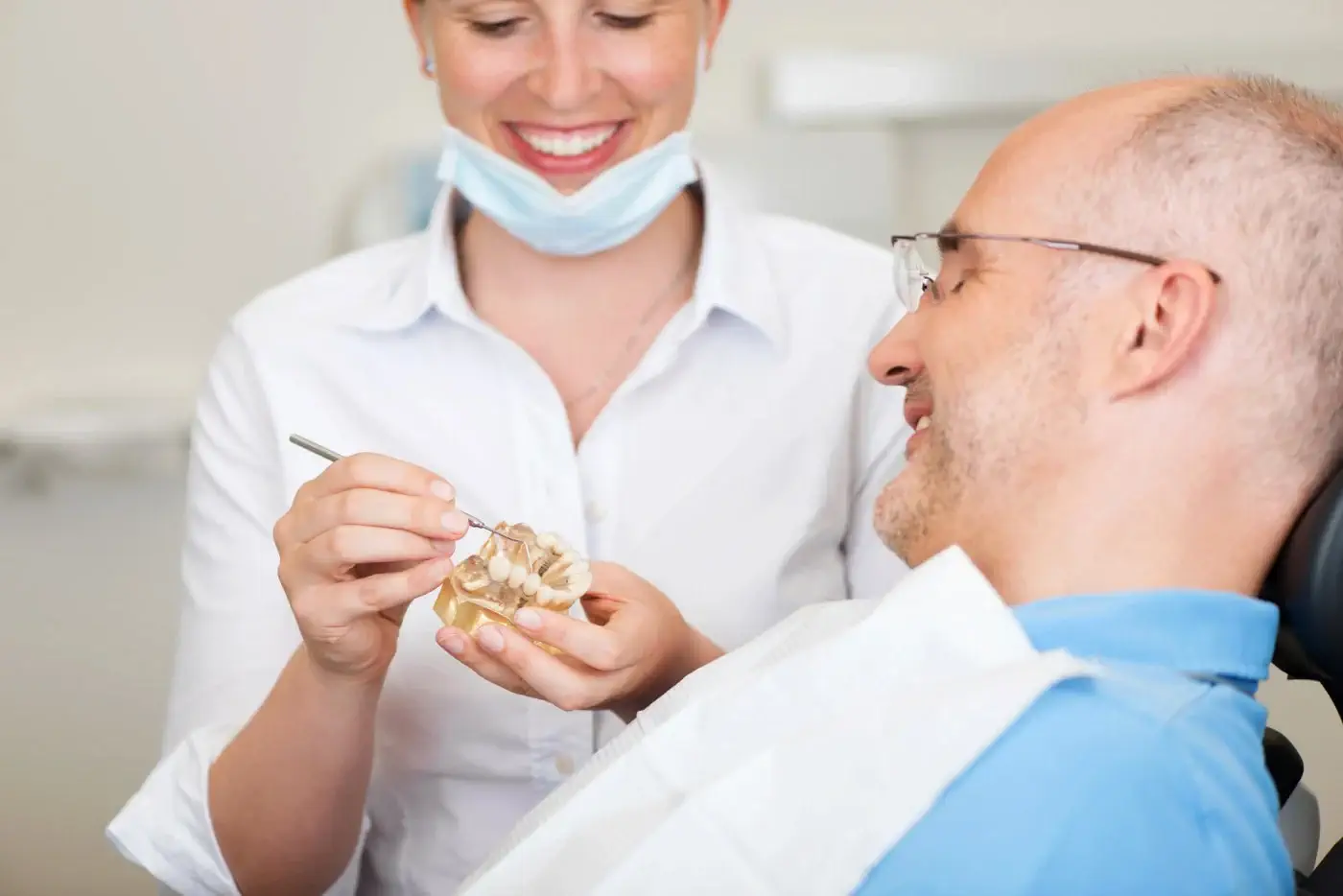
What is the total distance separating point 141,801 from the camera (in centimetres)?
123

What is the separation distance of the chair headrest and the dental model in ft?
1.72

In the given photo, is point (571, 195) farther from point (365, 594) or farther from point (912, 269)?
point (365, 594)

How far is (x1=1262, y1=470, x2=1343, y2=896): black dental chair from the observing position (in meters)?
0.87

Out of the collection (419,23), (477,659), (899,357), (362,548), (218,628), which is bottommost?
A: (218,628)

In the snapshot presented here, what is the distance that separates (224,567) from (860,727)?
743 mm

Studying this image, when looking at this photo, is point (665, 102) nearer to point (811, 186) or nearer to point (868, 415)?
point (868, 415)

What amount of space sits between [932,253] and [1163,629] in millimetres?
394

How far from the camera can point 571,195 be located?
1329 mm

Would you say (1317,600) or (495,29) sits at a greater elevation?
(495,29)

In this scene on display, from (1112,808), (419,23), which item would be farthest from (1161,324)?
(419,23)

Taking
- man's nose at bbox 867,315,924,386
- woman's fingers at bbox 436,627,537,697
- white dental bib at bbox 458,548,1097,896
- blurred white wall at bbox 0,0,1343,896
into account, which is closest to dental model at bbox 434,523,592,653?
woman's fingers at bbox 436,627,537,697

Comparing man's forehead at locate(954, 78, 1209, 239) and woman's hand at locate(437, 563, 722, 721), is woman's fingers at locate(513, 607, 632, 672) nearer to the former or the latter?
woman's hand at locate(437, 563, 722, 721)

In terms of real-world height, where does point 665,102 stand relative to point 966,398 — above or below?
above

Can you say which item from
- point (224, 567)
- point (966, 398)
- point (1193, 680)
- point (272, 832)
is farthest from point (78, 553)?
point (1193, 680)
